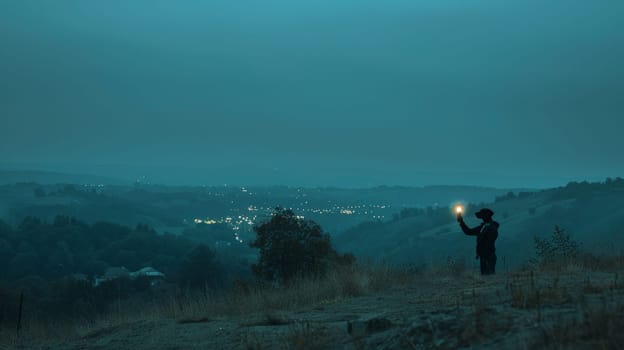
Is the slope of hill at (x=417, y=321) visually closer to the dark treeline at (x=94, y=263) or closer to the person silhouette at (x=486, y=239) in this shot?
the person silhouette at (x=486, y=239)

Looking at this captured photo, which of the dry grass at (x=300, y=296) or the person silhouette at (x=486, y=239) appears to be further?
the person silhouette at (x=486, y=239)

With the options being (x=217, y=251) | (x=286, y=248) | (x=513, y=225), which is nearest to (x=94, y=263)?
(x=217, y=251)

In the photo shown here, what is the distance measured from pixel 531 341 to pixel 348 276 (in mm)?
6869

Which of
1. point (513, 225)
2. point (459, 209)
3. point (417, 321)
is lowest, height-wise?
point (513, 225)

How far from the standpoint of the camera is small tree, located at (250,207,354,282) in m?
29.5

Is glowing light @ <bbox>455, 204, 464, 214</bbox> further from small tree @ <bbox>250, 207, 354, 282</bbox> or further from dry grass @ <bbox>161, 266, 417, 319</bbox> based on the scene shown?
small tree @ <bbox>250, 207, 354, 282</bbox>

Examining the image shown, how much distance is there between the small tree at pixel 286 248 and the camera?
2953cm

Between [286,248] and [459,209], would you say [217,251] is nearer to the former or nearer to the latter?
[286,248]

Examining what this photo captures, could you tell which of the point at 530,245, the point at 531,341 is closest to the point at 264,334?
the point at 531,341

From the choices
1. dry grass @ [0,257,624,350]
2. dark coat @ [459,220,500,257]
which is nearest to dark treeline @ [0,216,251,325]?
dry grass @ [0,257,624,350]

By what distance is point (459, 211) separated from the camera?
1197 centimetres

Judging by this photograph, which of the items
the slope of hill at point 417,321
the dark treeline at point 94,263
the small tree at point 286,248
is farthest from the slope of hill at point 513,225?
the slope of hill at point 417,321

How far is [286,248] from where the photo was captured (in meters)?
29.8

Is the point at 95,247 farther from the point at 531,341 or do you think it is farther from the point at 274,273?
the point at 531,341
